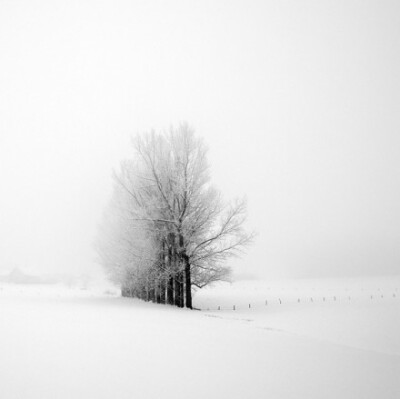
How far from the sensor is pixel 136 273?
18000mm

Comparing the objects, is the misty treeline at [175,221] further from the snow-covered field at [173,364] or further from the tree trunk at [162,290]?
the snow-covered field at [173,364]

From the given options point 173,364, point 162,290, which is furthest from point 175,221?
point 173,364

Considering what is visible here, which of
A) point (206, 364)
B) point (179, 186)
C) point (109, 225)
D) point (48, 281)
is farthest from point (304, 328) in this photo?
point (48, 281)

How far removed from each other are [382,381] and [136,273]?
14.9m

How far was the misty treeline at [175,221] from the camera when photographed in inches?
657

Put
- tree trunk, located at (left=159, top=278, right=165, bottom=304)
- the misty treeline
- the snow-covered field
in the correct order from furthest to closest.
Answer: tree trunk, located at (left=159, top=278, right=165, bottom=304)
the misty treeline
the snow-covered field

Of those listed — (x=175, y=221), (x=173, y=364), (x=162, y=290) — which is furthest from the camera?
(x=162, y=290)

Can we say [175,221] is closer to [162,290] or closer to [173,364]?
[162,290]

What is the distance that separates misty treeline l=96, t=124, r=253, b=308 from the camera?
1669 centimetres

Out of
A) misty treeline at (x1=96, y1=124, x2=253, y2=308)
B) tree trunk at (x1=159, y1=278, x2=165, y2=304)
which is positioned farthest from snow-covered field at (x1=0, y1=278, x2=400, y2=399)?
tree trunk at (x1=159, y1=278, x2=165, y2=304)

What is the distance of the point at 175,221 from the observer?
16.2 m

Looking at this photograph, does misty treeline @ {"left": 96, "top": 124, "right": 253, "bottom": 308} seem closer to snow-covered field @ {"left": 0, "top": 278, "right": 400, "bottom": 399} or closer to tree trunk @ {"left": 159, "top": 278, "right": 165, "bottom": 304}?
tree trunk @ {"left": 159, "top": 278, "right": 165, "bottom": 304}

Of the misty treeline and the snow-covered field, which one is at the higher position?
the misty treeline

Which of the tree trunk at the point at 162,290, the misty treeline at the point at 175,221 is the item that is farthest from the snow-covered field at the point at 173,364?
the tree trunk at the point at 162,290
